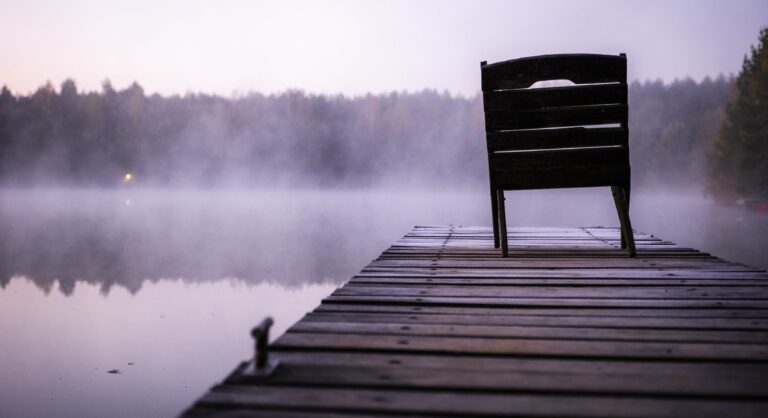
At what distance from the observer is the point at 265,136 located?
77750 mm

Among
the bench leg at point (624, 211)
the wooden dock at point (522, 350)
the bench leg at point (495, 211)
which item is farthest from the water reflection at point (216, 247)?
the wooden dock at point (522, 350)

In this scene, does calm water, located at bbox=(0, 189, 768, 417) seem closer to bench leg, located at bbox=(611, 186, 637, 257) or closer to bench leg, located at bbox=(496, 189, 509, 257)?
bench leg, located at bbox=(496, 189, 509, 257)

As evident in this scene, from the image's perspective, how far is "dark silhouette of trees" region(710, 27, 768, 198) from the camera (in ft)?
89.4

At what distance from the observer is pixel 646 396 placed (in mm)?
1246

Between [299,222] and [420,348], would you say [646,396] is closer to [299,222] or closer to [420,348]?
[420,348]

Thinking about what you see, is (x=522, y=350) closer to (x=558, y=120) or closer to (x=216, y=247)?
(x=558, y=120)

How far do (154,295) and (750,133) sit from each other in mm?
26903

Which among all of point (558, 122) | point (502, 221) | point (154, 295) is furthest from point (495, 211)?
point (154, 295)

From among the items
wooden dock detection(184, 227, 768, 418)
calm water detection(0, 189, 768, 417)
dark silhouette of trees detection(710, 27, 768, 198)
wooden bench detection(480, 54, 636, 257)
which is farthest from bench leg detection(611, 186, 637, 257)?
dark silhouette of trees detection(710, 27, 768, 198)

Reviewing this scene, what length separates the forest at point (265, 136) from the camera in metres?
70.2

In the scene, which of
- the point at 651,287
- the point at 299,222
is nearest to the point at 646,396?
the point at 651,287

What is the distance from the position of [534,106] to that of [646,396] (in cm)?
231

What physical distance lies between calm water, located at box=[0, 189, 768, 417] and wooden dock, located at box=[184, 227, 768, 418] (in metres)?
3.98

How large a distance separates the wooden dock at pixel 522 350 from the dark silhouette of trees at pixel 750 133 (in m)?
28.9
